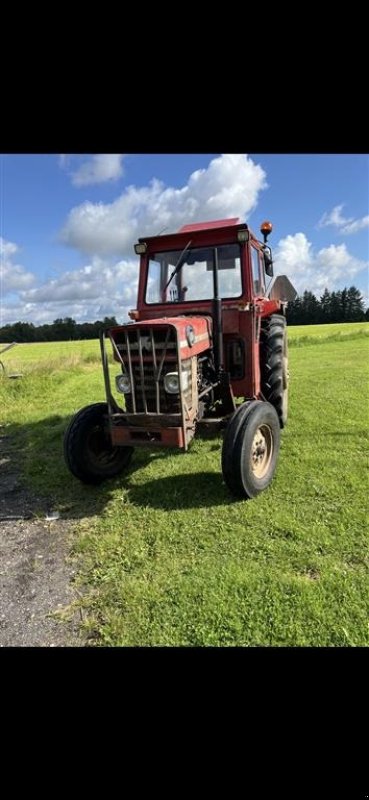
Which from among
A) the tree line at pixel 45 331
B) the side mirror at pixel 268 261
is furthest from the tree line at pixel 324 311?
the side mirror at pixel 268 261

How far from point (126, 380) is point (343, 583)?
2234 millimetres

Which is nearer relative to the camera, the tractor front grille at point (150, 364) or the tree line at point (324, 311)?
the tractor front grille at point (150, 364)

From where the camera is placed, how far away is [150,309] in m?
4.90

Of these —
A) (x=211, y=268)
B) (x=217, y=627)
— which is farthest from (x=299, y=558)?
(x=211, y=268)

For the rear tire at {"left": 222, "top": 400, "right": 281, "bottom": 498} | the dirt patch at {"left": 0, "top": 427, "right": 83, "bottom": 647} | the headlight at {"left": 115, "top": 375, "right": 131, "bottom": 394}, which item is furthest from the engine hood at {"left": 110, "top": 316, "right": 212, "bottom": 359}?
the dirt patch at {"left": 0, "top": 427, "right": 83, "bottom": 647}

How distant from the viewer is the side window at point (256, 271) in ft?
15.5

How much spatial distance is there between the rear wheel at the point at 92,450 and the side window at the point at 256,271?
2007 millimetres

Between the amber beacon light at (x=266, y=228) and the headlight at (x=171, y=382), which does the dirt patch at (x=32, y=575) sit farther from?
the amber beacon light at (x=266, y=228)

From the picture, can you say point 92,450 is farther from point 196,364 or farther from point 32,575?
point 32,575

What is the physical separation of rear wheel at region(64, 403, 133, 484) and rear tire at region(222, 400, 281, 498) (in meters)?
1.29

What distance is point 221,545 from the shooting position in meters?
3.21
